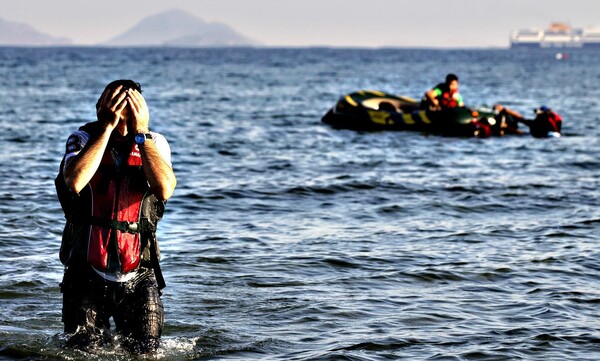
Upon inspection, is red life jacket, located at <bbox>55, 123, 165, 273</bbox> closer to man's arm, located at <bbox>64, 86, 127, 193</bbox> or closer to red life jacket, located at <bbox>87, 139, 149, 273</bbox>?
red life jacket, located at <bbox>87, 139, 149, 273</bbox>

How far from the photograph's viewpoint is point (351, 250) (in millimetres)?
10695

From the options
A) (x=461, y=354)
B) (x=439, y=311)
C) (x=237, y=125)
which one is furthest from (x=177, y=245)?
(x=237, y=125)

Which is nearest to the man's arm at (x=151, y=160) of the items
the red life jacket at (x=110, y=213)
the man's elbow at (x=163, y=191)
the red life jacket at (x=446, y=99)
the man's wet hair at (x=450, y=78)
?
the man's elbow at (x=163, y=191)

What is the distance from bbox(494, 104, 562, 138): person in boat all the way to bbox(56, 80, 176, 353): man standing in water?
19.7 meters

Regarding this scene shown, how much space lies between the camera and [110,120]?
512 centimetres

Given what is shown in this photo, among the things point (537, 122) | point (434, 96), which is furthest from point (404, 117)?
point (537, 122)

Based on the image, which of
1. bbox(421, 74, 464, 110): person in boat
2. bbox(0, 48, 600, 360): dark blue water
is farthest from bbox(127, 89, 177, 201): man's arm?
bbox(421, 74, 464, 110): person in boat

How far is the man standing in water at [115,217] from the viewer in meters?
5.13

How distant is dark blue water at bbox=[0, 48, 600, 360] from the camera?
7.45m

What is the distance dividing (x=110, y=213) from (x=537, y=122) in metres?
19.9

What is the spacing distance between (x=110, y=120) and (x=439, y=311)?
158 inches

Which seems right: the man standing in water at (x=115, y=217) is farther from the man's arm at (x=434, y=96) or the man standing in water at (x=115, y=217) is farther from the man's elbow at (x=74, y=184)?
the man's arm at (x=434, y=96)

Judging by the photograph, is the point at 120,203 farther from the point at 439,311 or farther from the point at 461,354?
the point at 439,311

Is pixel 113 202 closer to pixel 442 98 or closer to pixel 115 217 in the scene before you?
pixel 115 217
